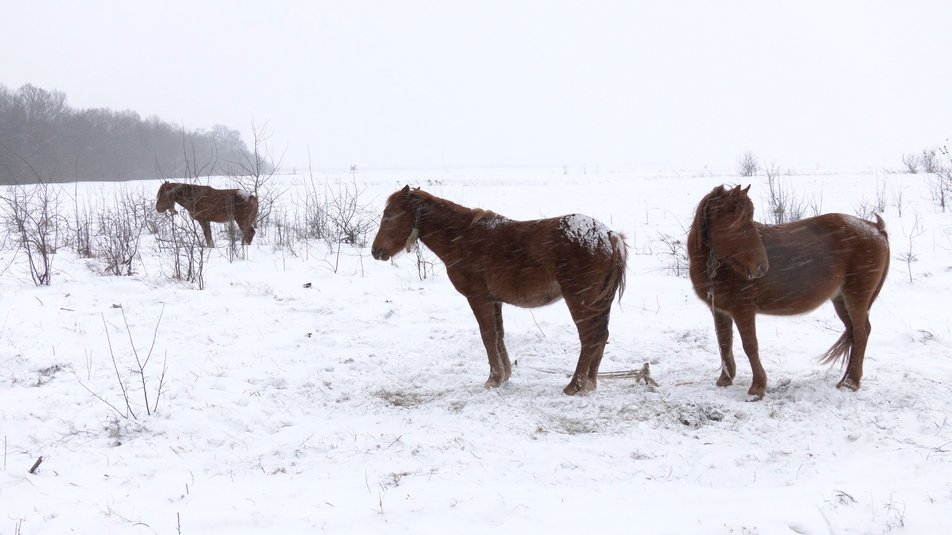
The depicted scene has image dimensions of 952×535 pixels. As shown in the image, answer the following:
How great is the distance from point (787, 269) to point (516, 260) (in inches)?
→ 87.7

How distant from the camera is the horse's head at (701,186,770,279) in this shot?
175 inches

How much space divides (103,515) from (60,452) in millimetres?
1071

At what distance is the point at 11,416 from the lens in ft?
13.9

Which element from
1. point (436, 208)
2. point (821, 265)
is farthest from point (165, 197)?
point (821, 265)

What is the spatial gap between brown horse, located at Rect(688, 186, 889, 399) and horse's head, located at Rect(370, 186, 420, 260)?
8.19 feet

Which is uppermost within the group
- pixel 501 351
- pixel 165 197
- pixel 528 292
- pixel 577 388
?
pixel 165 197

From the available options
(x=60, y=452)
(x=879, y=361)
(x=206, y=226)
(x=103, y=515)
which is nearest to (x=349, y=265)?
(x=206, y=226)

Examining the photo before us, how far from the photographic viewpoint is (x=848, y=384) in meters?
4.71

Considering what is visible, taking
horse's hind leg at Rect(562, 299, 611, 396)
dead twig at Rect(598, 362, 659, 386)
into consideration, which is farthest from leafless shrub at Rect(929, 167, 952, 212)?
horse's hind leg at Rect(562, 299, 611, 396)

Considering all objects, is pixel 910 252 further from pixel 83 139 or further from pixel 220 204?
pixel 83 139

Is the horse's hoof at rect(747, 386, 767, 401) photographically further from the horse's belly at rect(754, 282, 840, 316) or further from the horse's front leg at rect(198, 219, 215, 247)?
the horse's front leg at rect(198, 219, 215, 247)

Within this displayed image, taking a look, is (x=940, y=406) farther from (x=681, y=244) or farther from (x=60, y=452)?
A: (x=681, y=244)

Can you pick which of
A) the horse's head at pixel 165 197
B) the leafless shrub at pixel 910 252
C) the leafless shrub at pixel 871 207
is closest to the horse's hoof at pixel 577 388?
the leafless shrub at pixel 910 252

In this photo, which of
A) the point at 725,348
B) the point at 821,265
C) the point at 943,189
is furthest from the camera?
the point at 943,189
